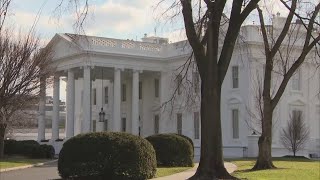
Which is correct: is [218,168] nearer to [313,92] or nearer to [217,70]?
[217,70]

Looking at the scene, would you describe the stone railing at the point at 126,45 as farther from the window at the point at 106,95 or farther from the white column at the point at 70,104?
the window at the point at 106,95

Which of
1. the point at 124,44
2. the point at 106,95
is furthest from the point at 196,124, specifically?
the point at 106,95

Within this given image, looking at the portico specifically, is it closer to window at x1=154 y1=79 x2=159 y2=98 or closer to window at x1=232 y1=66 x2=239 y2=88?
window at x1=154 y1=79 x2=159 y2=98

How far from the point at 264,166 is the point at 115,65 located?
29542mm

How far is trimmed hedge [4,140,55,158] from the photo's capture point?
41438 millimetres

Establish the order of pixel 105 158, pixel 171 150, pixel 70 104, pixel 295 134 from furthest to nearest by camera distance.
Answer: pixel 70 104, pixel 295 134, pixel 171 150, pixel 105 158

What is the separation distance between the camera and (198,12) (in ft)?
62.2

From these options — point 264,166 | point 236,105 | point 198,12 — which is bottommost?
point 264,166

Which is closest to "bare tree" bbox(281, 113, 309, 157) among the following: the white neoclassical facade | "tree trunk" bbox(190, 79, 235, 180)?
the white neoclassical facade

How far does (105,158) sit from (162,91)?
119 ft

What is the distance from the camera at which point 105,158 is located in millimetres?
18312

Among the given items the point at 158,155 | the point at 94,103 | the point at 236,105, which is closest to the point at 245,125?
the point at 236,105

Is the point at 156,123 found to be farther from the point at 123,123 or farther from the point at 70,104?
the point at 70,104

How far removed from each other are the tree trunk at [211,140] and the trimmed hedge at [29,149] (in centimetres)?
2619
